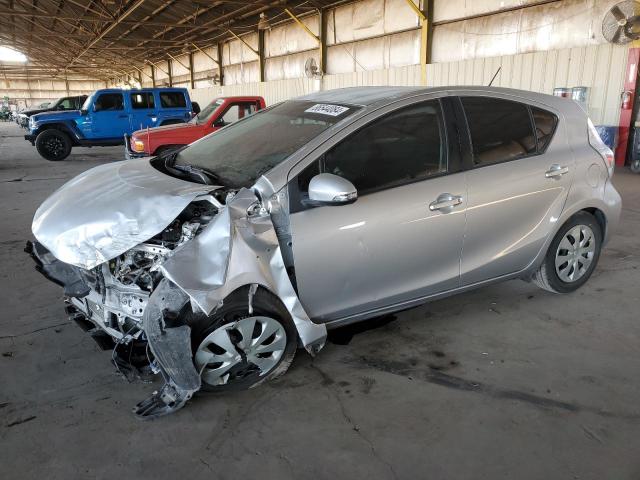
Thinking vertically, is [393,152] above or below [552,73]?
below

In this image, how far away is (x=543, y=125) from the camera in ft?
11.2

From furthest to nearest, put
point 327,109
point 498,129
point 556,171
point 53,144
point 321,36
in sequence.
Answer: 1. point 321,36
2. point 53,144
3. point 556,171
4. point 498,129
5. point 327,109

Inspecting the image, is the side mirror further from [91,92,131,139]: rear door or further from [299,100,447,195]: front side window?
[91,92,131,139]: rear door

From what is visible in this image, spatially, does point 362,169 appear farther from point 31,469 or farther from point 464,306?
point 31,469

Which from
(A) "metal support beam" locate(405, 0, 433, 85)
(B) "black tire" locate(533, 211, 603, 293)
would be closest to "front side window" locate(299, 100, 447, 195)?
(B) "black tire" locate(533, 211, 603, 293)

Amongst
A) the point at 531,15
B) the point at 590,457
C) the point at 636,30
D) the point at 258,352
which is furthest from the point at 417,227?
the point at 531,15

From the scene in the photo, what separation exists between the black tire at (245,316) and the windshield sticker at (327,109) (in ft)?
3.83

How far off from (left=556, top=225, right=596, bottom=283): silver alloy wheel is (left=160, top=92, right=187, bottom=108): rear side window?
1235 cm

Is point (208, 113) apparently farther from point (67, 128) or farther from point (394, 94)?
point (394, 94)

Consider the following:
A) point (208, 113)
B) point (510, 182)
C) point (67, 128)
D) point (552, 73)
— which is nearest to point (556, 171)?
point (510, 182)

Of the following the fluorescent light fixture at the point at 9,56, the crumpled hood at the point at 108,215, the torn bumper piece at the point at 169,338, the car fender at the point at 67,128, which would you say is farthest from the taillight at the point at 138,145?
the fluorescent light fixture at the point at 9,56

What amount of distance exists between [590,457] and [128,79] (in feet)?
171

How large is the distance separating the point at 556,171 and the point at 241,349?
93.9 inches

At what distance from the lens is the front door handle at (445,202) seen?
9.38 feet
